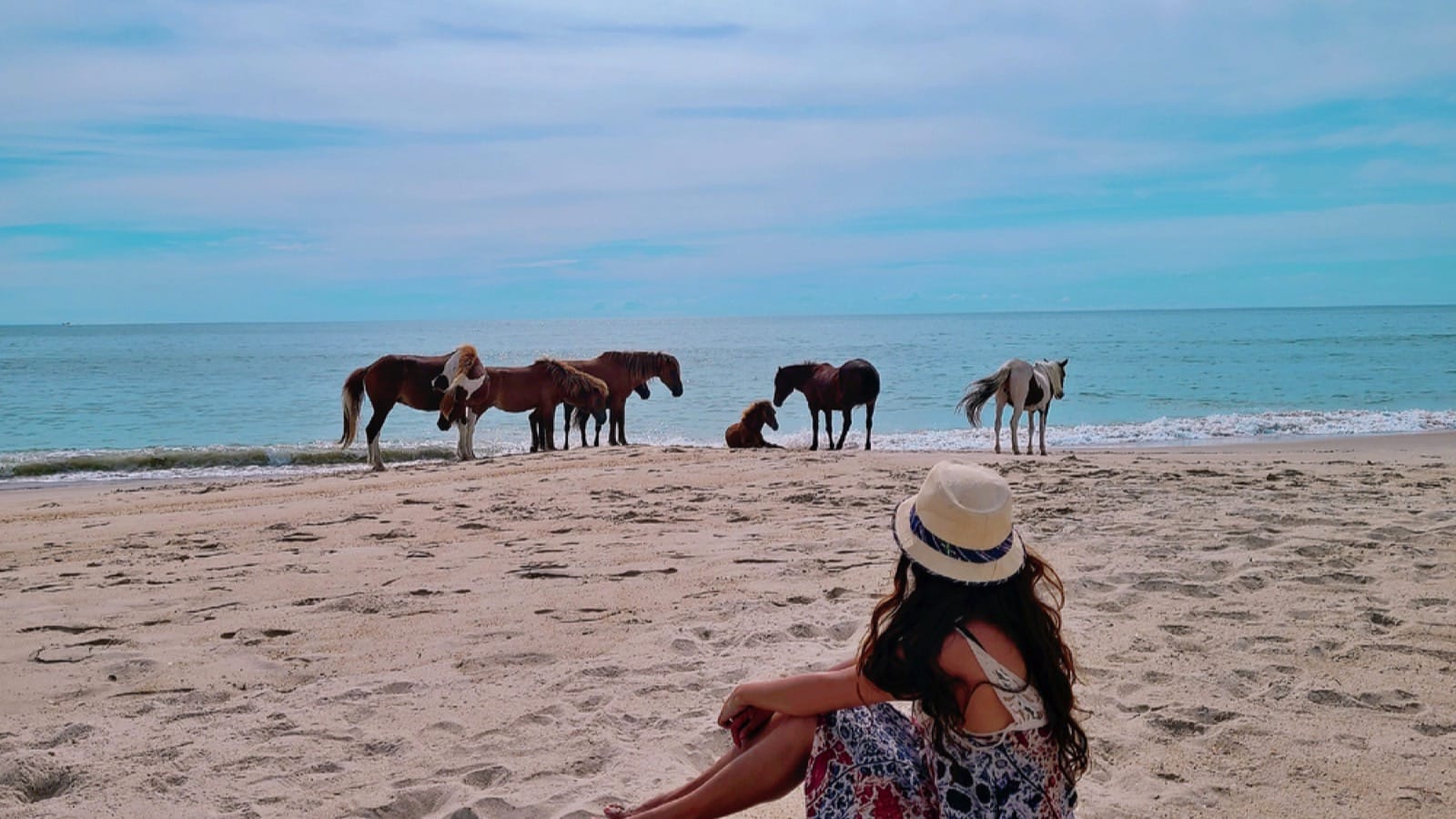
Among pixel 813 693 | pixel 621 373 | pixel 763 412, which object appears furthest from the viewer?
pixel 621 373

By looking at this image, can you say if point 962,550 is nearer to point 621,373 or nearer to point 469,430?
point 469,430

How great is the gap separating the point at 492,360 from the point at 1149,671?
5396cm

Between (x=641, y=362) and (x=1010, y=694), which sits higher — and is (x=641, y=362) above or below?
above

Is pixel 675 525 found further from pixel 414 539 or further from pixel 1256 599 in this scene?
pixel 1256 599

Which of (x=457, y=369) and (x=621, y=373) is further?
(x=621, y=373)

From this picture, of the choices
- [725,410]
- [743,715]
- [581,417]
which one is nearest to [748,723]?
[743,715]

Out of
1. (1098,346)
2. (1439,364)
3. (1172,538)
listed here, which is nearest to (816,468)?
(1172,538)

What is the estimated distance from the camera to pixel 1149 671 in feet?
14.7

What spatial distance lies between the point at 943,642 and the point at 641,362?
47.9ft

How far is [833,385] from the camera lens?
1520 centimetres

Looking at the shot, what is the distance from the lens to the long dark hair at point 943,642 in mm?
2414

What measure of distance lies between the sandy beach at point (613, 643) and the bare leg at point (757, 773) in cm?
68

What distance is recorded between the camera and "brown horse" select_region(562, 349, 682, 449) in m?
16.3

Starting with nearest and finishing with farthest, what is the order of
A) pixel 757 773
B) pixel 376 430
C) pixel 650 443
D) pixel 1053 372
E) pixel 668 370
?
pixel 757 773
pixel 376 430
pixel 1053 372
pixel 668 370
pixel 650 443
